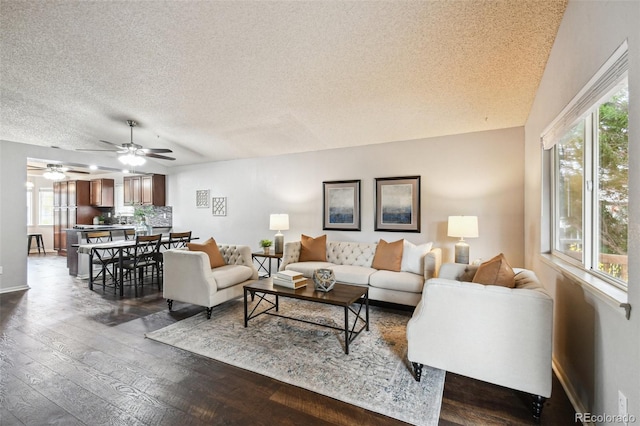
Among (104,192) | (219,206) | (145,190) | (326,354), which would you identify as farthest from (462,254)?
(104,192)

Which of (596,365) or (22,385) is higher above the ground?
(596,365)

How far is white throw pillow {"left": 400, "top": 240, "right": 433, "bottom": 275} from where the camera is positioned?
3.73 metres

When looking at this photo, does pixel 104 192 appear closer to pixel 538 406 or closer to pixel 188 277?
pixel 188 277

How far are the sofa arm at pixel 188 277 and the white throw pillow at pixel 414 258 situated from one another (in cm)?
252

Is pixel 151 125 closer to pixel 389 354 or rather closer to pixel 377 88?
pixel 377 88

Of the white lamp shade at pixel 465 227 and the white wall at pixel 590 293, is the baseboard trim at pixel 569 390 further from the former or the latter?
the white lamp shade at pixel 465 227

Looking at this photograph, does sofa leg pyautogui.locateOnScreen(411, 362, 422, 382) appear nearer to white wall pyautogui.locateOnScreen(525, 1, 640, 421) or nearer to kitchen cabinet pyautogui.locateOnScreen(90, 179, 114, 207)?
white wall pyautogui.locateOnScreen(525, 1, 640, 421)

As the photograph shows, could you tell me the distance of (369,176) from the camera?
4.79m

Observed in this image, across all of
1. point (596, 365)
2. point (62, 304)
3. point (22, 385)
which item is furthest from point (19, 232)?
point (596, 365)

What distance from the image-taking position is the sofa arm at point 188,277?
3.33 meters

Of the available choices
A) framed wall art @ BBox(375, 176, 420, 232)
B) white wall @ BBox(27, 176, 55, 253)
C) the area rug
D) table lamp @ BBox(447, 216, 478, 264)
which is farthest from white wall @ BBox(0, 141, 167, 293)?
table lamp @ BBox(447, 216, 478, 264)

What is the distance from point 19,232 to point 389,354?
629cm

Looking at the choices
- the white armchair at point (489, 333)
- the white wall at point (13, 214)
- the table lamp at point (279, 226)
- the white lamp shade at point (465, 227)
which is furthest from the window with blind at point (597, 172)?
the white wall at point (13, 214)

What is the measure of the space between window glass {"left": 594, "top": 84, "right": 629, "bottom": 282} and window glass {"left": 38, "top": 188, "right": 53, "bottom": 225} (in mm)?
12907
